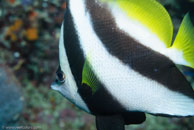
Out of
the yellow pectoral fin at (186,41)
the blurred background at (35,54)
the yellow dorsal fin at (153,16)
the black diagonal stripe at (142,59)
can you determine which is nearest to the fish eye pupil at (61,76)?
the black diagonal stripe at (142,59)

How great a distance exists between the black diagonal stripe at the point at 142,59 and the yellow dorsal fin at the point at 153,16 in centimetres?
9

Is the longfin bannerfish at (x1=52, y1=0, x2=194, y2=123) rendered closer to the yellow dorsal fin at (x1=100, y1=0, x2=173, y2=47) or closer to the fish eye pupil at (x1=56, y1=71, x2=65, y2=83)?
the yellow dorsal fin at (x1=100, y1=0, x2=173, y2=47)

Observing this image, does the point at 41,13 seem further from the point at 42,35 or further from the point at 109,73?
the point at 109,73

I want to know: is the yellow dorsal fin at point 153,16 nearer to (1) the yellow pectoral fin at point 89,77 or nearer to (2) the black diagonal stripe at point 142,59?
(2) the black diagonal stripe at point 142,59

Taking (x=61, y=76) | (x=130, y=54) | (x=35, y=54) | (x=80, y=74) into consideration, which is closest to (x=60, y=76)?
(x=61, y=76)

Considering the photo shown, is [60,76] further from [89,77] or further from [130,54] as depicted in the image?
[130,54]

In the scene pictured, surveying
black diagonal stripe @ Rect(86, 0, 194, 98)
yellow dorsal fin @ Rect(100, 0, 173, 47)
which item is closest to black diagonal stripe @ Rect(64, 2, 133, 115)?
black diagonal stripe @ Rect(86, 0, 194, 98)

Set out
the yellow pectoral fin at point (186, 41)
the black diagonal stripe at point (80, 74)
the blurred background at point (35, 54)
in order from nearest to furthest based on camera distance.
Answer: the yellow pectoral fin at point (186, 41), the black diagonal stripe at point (80, 74), the blurred background at point (35, 54)

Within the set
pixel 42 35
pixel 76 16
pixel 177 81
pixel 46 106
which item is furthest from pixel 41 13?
pixel 177 81

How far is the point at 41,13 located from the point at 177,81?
398 cm

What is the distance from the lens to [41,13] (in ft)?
14.9

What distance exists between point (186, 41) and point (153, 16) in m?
0.20

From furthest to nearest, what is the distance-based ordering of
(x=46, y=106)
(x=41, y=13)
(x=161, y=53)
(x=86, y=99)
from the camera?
(x=41, y=13), (x=46, y=106), (x=86, y=99), (x=161, y=53)

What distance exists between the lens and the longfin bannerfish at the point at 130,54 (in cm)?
108
